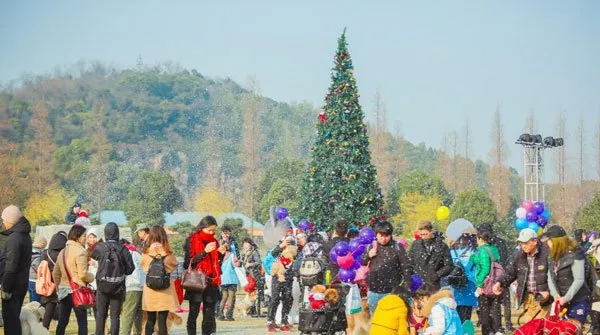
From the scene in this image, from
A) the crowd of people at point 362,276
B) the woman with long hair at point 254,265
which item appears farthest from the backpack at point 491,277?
the woman with long hair at point 254,265

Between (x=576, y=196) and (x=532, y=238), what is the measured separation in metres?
79.6

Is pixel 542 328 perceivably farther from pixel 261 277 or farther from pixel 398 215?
pixel 398 215

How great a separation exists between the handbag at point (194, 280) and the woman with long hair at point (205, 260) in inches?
4.0

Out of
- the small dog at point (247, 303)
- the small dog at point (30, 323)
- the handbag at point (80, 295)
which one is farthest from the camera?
the small dog at point (247, 303)

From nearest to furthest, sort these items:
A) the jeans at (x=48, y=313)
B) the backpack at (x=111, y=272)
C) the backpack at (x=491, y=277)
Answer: the backpack at (x=111, y=272) < the jeans at (x=48, y=313) < the backpack at (x=491, y=277)

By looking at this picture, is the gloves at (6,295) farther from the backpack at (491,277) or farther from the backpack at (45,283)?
the backpack at (491,277)

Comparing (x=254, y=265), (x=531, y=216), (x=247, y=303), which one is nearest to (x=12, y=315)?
(x=254, y=265)

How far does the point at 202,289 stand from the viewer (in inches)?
511

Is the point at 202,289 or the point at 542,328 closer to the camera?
the point at 542,328

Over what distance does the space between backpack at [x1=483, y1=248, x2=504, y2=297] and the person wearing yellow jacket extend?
15.0 ft

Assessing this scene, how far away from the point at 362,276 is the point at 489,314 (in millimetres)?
2517

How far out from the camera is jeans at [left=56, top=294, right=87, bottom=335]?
13.0 m

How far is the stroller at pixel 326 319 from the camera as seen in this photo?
519 inches

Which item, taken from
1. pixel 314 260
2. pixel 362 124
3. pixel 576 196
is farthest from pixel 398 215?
pixel 314 260
